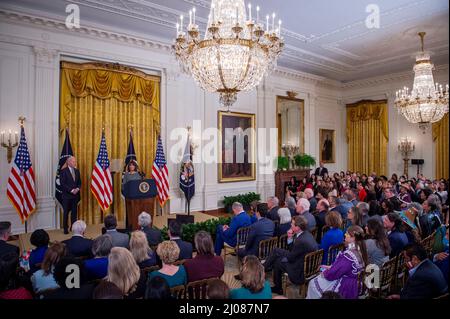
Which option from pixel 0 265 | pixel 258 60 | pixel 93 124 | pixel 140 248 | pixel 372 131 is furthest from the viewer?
pixel 372 131

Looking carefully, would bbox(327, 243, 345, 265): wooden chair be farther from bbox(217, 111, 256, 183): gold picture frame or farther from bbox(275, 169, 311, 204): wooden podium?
bbox(275, 169, 311, 204): wooden podium

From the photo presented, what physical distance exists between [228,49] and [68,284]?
3.28 meters

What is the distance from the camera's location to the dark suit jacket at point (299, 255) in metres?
3.81

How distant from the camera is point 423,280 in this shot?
2781 mm

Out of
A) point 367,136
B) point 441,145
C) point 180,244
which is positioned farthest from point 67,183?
point 441,145

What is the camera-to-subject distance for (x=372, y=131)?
43.4 ft

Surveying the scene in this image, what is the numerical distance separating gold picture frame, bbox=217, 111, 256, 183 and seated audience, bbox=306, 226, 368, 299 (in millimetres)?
6896

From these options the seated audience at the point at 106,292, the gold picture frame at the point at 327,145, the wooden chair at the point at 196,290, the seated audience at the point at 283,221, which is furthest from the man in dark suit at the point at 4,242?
Result: the gold picture frame at the point at 327,145

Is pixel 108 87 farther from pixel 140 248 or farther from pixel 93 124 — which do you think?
pixel 140 248

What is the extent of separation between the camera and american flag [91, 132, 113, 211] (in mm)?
7132

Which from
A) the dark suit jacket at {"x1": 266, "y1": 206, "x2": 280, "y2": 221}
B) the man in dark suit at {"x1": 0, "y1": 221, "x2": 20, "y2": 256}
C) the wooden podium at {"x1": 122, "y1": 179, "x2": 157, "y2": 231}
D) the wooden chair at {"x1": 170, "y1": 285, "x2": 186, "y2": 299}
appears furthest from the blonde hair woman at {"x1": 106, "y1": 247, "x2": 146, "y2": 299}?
the wooden podium at {"x1": 122, "y1": 179, "x2": 157, "y2": 231}

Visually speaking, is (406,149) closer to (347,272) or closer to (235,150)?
(235,150)
